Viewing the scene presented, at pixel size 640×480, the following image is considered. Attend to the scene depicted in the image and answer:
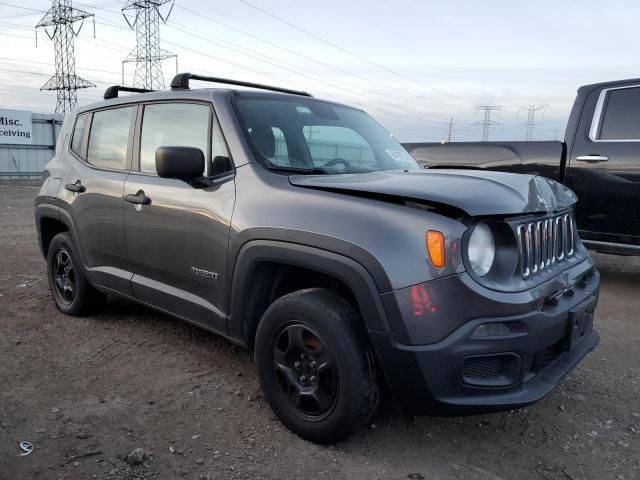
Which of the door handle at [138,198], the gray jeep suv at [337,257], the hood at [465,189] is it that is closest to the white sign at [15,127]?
the gray jeep suv at [337,257]

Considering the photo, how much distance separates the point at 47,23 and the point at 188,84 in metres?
41.7

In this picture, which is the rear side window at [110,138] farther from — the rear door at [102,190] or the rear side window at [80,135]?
the rear side window at [80,135]

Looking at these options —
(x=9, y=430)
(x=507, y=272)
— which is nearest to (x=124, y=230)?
(x=9, y=430)

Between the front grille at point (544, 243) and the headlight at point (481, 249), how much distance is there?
143 millimetres

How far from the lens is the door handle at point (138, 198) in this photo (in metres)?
3.65

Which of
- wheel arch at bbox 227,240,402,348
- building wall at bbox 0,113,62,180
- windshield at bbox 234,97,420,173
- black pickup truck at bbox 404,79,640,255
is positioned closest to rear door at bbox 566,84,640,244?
black pickup truck at bbox 404,79,640,255

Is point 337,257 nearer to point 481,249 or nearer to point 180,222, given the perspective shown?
point 481,249

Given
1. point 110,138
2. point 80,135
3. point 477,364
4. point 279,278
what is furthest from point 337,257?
point 80,135

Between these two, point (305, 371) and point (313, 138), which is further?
point (313, 138)

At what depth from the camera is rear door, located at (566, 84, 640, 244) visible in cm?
557

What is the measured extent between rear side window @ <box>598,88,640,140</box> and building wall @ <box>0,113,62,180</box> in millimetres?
20433

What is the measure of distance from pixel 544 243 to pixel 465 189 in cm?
57

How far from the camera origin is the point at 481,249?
249 cm

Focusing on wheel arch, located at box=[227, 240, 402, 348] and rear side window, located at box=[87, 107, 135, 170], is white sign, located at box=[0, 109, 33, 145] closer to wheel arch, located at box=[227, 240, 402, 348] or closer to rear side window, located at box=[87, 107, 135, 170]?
rear side window, located at box=[87, 107, 135, 170]
